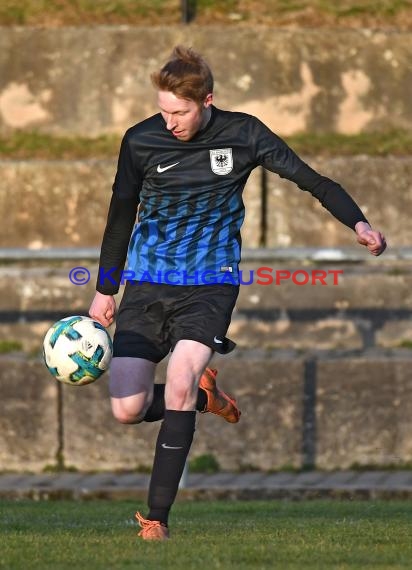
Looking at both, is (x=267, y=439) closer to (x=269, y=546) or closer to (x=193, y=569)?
(x=269, y=546)

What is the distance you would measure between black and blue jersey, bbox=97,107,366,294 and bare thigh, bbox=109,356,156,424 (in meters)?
0.43

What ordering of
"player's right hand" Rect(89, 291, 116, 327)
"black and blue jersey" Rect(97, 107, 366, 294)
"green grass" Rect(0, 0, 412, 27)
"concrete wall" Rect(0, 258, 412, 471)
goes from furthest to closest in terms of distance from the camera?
"green grass" Rect(0, 0, 412, 27), "concrete wall" Rect(0, 258, 412, 471), "player's right hand" Rect(89, 291, 116, 327), "black and blue jersey" Rect(97, 107, 366, 294)

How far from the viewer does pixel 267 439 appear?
11258 mm

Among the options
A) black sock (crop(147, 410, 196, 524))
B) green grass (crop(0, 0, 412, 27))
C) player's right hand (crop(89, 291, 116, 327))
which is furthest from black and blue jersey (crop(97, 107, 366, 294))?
green grass (crop(0, 0, 412, 27))

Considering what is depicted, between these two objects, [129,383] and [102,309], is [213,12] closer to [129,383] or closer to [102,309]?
[102,309]

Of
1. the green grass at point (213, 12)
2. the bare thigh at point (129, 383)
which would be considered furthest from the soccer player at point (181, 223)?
the green grass at point (213, 12)

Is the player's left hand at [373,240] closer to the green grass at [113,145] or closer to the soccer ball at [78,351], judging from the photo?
the soccer ball at [78,351]

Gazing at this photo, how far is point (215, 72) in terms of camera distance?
13945 mm

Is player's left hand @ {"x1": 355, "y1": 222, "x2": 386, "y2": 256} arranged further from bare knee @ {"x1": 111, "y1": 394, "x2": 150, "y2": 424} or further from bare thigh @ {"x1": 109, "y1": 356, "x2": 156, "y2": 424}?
bare knee @ {"x1": 111, "y1": 394, "x2": 150, "y2": 424}

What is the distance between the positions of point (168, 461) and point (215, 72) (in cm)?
759

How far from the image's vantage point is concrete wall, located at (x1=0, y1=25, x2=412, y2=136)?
13898 millimetres

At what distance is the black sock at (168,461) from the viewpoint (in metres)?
6.83

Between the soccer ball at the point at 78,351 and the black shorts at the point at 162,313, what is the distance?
11cm

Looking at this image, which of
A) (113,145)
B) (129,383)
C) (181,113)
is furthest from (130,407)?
(113,145)
